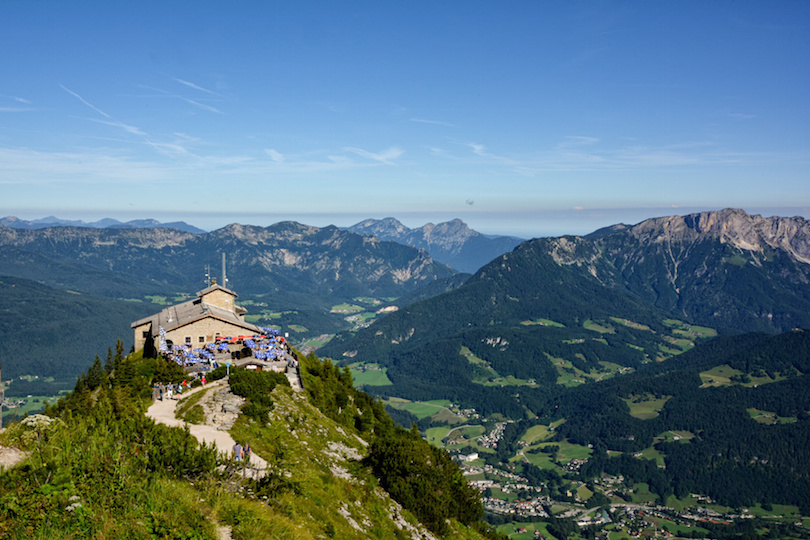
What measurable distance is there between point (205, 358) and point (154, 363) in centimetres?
665

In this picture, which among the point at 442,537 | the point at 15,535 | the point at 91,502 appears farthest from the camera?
the point at 442,537

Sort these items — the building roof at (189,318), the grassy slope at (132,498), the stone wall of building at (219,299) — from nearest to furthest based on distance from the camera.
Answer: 1. the grassy slope at (132,498)
2. the building roof at (189,318)
3. the stone wall of building at (219,299)

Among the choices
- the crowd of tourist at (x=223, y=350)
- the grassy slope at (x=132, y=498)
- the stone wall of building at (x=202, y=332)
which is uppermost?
the grassy slope at (x=132, y=498)

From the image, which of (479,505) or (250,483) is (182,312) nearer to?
(479,505)

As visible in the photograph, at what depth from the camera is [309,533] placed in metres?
24.2

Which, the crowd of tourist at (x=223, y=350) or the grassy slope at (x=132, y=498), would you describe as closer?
the grassy slope at (x=132, y=498)

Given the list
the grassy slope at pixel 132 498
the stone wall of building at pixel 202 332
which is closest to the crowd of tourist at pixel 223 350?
the stone wall of building at pixel 202 332

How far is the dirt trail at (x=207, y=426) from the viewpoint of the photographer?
3066 centimetres

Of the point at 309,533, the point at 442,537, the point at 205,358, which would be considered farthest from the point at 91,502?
the point at 205,358

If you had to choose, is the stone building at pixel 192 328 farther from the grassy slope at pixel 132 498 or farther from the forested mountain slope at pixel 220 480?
the grassy slope at pixel 132 498

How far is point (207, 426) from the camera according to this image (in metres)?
41.1

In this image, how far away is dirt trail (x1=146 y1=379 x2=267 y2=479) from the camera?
30656 mm

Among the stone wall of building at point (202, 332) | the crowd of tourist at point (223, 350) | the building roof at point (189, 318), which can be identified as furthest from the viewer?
the building roof at point (189, 318)

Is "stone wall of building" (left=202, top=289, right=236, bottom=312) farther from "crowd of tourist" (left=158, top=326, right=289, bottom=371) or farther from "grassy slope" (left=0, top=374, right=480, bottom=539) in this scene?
"grassy slope" (left=0, top=374, right=480, bottom=539)
